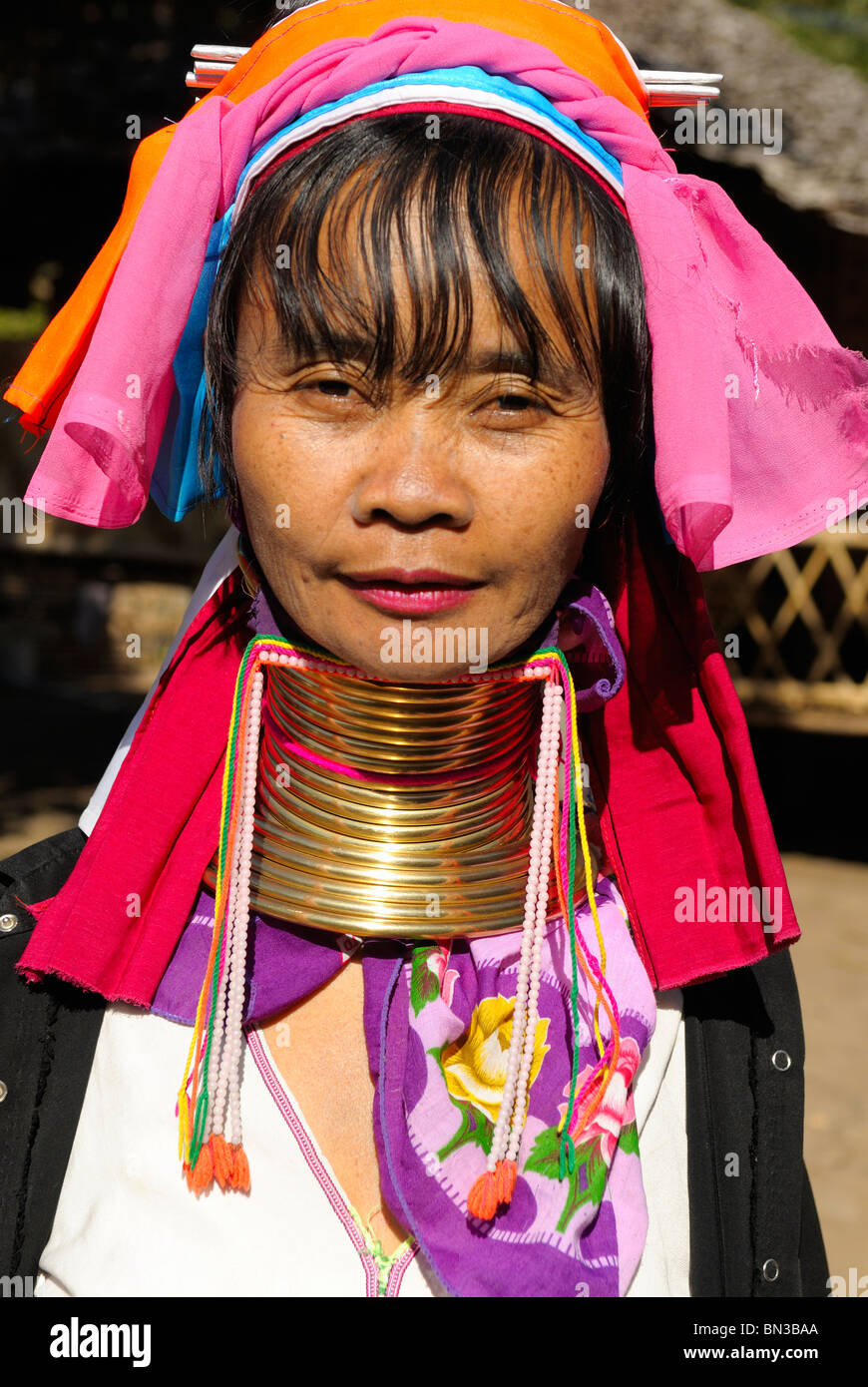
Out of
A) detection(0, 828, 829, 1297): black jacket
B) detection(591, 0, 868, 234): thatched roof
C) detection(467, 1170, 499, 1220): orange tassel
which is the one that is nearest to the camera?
detection(467, 1170, 499, 1220): orange tassel

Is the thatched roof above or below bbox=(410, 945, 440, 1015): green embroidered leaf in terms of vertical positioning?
above

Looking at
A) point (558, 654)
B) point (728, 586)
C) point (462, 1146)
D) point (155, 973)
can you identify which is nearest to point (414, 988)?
point (462, 1146)

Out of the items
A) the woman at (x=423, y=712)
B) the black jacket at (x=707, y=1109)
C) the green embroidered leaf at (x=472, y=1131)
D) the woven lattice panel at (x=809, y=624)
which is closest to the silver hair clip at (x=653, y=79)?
the woman at (x=423, y=712)

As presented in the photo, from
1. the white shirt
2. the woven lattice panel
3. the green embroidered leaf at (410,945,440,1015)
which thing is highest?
the green embroidered leaf at (410,945,440,1015)

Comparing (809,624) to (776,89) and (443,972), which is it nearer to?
(776,89)

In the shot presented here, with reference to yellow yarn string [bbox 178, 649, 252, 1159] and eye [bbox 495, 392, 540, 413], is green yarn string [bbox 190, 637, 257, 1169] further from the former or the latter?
eye [bbox 495, 392, 540, 413]

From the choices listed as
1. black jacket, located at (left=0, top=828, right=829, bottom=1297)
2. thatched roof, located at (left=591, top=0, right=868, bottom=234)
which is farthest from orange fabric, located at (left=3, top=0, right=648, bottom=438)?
thatched roof, located at (left=591, top=0, right=868, bottom=234)

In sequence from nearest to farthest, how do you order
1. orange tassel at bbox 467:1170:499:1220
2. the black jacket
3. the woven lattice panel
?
1. orange tassel at bbox 467:1170:499:1220
2. the black jacket
3. the woven lattice panel

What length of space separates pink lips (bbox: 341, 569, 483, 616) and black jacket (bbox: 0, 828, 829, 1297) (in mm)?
622

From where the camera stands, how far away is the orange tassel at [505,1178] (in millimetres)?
1380

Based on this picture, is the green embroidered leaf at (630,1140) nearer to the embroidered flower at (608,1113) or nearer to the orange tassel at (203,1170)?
the embroidered flower at (608,1113)

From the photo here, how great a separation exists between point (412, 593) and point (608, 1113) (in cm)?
65

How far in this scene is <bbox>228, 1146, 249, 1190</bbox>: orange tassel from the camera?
140 centimetres

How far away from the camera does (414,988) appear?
1480mm
